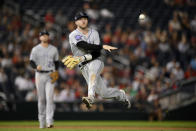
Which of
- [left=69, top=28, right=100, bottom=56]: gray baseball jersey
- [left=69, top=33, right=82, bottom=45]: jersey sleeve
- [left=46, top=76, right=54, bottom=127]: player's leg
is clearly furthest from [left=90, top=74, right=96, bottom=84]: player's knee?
[left=46, top=76, right=54, bottom=127]: player's leg

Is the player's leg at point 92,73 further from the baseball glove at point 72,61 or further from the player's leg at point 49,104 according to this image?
the player's leg at point 49,104

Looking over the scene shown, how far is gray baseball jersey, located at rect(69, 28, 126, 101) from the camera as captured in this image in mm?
9828

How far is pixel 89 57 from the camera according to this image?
9836mm

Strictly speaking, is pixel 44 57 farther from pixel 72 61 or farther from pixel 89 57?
pixel 72 61

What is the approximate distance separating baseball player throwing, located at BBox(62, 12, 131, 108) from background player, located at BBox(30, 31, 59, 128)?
2.72 metres

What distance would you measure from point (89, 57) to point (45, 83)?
3230 mm

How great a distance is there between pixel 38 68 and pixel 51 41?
8.15 m

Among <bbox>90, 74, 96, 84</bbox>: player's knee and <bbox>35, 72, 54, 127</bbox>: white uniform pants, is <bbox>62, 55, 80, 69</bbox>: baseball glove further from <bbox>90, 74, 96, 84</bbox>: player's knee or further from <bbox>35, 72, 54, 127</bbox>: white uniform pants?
<bbox>35, 72, 54, 127</bbox>: white uniform pants

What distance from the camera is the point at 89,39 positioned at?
10.2m

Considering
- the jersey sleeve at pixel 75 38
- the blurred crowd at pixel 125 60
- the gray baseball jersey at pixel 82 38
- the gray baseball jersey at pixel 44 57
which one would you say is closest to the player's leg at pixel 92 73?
the gray baseball jersey at pixel 82 38

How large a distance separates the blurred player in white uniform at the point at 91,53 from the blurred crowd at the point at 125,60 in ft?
24.3

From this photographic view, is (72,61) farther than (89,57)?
No

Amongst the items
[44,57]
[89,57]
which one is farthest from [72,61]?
[44,57]

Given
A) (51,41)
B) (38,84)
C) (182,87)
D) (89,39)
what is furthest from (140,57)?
(89,39)
